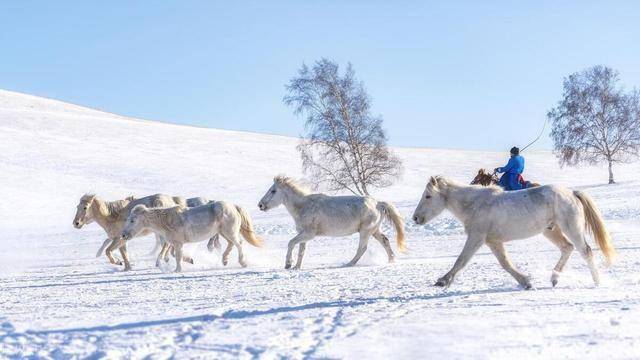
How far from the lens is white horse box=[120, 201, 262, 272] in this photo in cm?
1301

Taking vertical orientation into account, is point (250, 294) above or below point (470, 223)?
below

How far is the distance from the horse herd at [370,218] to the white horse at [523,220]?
1 cm

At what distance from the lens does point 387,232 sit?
72.7 ft

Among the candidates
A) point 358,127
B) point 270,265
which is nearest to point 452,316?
point 270,265

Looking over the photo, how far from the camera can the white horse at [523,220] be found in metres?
8.02

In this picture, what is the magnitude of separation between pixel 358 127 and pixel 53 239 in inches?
723

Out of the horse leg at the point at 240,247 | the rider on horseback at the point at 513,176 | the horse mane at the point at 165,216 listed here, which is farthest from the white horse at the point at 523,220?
the horse mane at the point at 165,216

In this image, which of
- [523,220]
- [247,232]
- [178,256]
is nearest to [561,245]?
[523,220]

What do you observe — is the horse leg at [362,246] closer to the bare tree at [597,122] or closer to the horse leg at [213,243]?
the horse leg at [213,243]

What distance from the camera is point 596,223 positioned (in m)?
8.36

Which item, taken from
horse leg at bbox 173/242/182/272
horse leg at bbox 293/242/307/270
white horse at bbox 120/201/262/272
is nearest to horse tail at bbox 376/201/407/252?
horse leg at bbox 293/242/307/270

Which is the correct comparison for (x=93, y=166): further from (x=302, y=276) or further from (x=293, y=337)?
(x=293, y=337)

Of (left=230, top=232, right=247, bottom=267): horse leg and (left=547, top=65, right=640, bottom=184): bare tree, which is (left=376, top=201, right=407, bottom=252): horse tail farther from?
(left=547, top=65, right=640, bottom=184): bare tree

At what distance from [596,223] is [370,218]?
496cm
